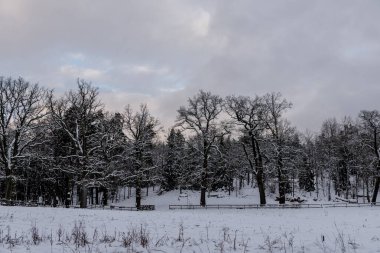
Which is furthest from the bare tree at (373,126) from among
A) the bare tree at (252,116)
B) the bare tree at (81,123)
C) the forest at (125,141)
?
the bare tree at (81,123)

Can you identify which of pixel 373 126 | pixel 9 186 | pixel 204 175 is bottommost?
pixel 9 186

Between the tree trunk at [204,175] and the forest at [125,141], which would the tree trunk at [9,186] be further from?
the tree trunk at [204,175]

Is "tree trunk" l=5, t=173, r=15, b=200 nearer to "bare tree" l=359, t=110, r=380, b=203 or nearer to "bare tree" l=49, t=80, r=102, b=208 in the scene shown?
"bare tree" l=49, t=80, r=102, b=208

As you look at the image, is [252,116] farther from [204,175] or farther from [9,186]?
[9,186]

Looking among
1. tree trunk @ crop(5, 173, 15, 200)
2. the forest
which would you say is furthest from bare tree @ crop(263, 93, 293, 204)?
tree trunk @ crop(5, 173, 15, 200)

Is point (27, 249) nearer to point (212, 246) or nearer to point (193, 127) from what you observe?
point (212, 246)

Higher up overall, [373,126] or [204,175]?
[373,126]

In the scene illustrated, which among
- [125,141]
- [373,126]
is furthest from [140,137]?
[373,126]

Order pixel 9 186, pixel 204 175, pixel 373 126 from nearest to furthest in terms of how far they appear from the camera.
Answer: pixel 9 186, pixel 204 175, pixel 373 126

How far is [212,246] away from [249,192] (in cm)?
7752

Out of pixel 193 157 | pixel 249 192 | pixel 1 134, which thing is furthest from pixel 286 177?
pixel 249 192

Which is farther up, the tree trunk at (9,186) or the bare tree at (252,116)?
the bare tree at (252,116)

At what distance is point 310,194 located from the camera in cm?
8206

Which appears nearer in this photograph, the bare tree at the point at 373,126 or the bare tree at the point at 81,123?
the bare tree at the point at 81,123
